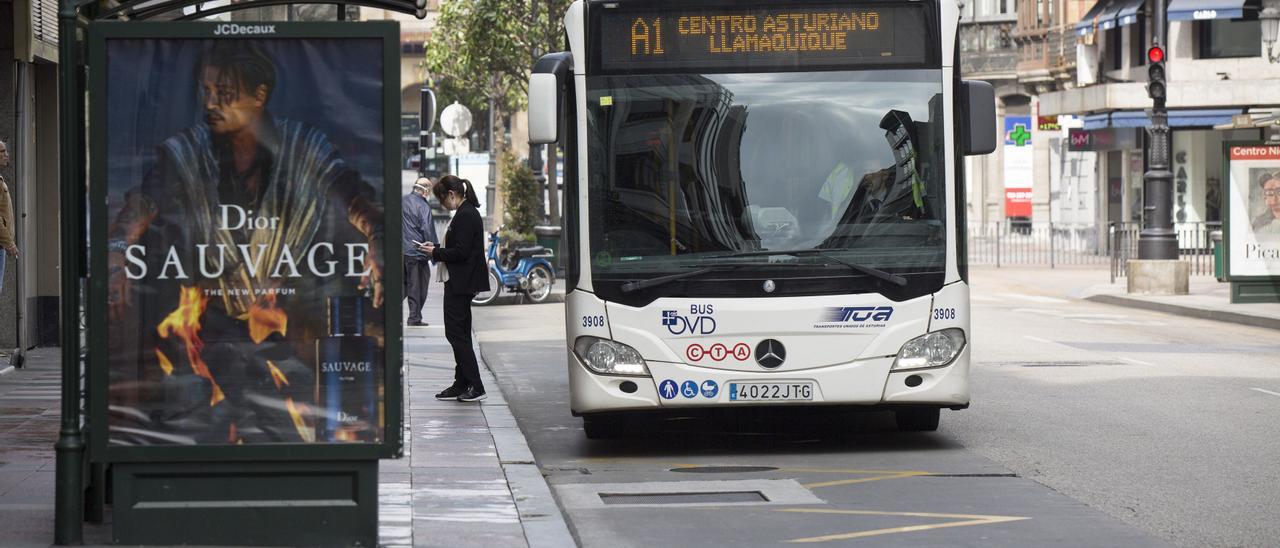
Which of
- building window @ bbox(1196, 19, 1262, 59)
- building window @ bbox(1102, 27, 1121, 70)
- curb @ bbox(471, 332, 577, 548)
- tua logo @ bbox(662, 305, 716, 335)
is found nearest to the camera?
curb @ bbox(471, 332, 577, 548)

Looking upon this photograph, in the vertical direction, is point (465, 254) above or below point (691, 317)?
above

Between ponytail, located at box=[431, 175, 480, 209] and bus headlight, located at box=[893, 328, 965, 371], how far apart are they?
4376 millimetres

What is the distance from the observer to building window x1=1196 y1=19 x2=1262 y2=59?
40000 mm

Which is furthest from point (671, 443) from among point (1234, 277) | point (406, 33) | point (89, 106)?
point (406, 33)

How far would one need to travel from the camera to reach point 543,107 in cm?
1015

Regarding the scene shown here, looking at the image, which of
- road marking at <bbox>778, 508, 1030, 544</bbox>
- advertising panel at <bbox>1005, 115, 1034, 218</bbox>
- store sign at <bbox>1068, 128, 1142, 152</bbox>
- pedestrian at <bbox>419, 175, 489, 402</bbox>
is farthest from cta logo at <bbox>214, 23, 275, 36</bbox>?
advertising panel at <bbox>1005, 115, 1034, 218</bbox>

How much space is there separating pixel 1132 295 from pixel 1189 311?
2724mm

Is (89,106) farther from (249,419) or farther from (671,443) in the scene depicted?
(671,443)

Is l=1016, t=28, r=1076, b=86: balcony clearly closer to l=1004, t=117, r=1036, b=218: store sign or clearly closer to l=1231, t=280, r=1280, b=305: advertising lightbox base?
l=1004, t=117, r=1036, b=218: store sign

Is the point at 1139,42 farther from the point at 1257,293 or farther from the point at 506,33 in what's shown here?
the point at 1257,293

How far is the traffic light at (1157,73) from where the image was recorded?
2656 centimetres

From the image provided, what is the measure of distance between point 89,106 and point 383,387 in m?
1.43

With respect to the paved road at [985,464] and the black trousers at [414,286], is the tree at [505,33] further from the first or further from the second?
the paved road at [985,464]

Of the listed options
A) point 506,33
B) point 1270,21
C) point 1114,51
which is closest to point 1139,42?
point 1114,51
